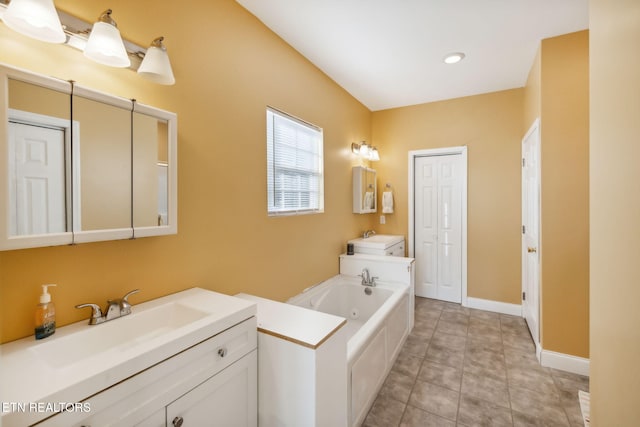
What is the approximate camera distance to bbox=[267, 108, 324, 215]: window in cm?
230

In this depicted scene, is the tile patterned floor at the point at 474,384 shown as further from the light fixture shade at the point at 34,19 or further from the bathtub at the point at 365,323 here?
the light fixture shade at the point at 34,19

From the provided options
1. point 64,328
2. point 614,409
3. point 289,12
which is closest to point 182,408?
point 64,328

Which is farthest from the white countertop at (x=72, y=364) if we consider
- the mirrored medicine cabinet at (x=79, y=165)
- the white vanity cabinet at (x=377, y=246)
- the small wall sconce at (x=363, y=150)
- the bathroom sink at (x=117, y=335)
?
the small wall sconce at (x=363, y=150)

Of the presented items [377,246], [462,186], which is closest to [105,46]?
[377,246]

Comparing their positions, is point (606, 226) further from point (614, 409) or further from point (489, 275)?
point (489, 275)

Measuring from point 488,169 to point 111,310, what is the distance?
392 centimetres

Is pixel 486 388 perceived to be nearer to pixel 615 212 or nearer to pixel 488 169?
pixel 615 212

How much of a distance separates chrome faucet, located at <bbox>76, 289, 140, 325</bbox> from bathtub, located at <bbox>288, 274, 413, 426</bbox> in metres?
1.18

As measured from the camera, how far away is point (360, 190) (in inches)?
138

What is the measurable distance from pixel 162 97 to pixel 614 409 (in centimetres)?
217

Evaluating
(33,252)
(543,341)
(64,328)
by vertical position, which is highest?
(33,252)

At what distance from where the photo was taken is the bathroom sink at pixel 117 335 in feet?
3.30

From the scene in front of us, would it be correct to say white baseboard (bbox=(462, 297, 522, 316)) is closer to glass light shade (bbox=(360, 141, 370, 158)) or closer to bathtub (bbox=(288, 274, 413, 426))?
bathtub (bbox=(288, 274, 413, 426))

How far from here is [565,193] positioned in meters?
2.24
